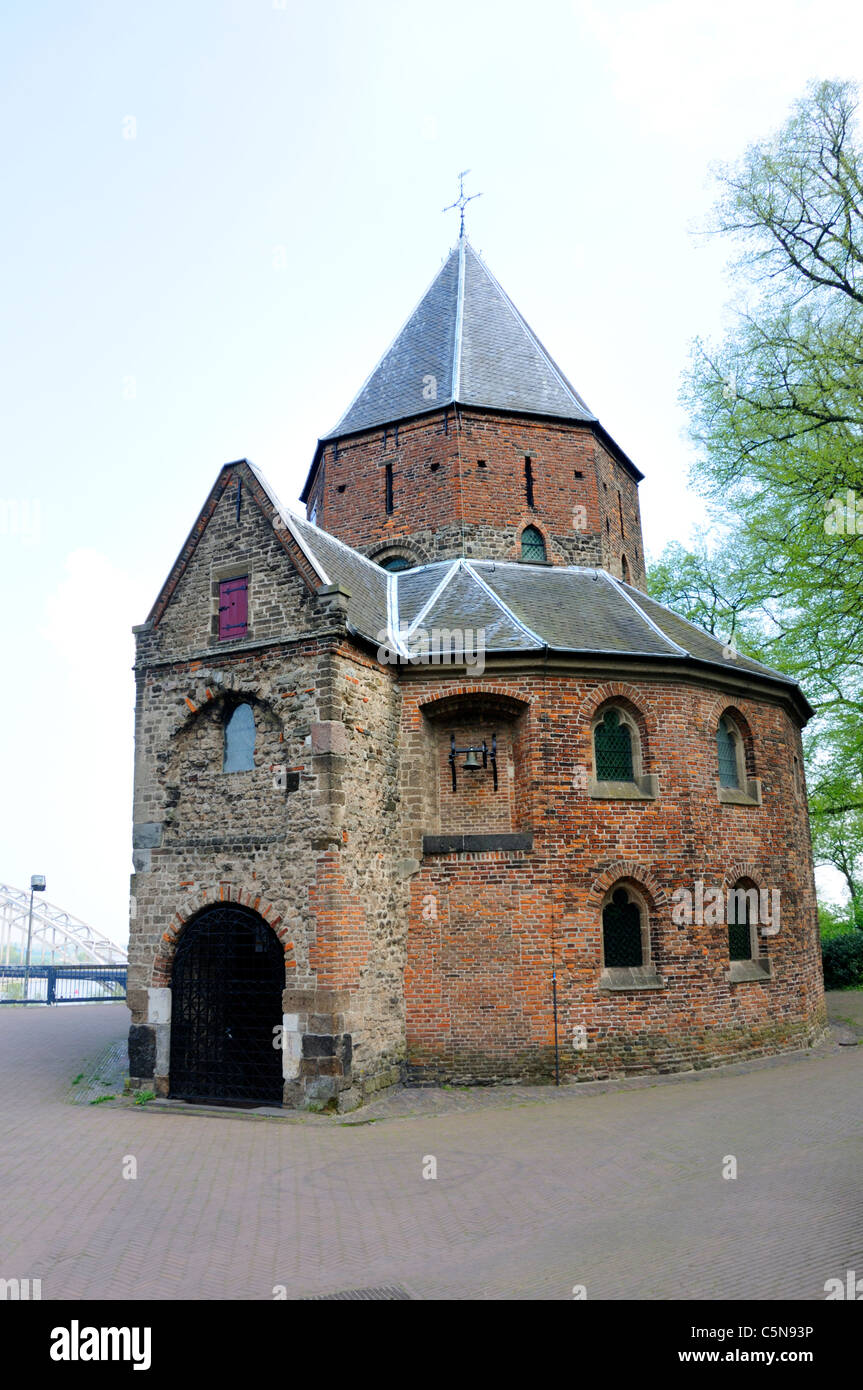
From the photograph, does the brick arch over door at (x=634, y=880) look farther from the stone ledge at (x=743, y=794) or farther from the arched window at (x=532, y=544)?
the arched window at (x=532, y=544)

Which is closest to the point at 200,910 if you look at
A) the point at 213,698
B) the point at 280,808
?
the point at 280,808

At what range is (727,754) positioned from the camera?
16609 millimetres

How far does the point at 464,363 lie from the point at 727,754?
9.93 metres

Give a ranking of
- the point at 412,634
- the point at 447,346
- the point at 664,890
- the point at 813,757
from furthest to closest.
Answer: the point at 813,757
the point at 447,346
the point at 412,634
the point at 664,890

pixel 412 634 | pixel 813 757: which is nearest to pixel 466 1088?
pixel 412 634

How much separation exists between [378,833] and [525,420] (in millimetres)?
9758

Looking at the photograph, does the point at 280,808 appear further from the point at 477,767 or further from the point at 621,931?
the point at 621,931

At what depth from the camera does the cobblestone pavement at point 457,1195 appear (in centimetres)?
607

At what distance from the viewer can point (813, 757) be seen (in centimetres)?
2748

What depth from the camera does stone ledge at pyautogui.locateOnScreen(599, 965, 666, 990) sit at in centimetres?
1362

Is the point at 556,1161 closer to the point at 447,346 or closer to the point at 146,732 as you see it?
the point at 146,732

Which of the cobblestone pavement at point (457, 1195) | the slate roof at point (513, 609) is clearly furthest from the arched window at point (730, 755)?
the cobblestone pavement at point (457, 1195)

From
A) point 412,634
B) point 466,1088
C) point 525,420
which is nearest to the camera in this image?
point 466,1088

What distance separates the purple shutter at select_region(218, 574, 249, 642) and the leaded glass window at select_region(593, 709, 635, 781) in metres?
5.98
